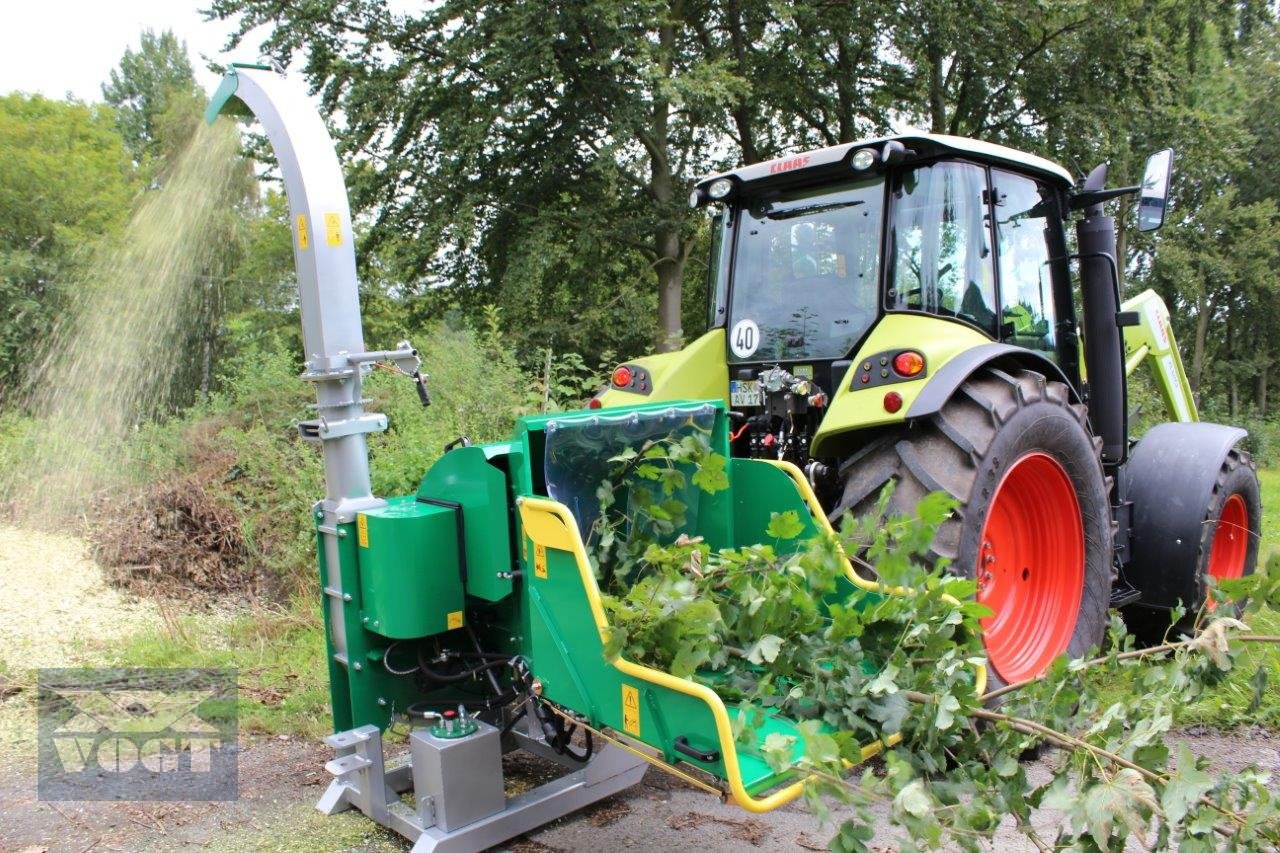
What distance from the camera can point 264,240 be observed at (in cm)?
2184

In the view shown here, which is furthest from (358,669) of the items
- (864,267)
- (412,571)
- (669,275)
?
(669,275)

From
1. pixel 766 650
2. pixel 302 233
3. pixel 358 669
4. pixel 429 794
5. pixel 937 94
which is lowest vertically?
pixel 429 794

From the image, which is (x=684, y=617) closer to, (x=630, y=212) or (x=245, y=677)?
(x=245, y=677)

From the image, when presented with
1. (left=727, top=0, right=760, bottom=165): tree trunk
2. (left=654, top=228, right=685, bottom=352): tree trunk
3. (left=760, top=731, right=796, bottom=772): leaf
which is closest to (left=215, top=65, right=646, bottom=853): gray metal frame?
(left=760, top=731, right=796, bottom=772): leaf

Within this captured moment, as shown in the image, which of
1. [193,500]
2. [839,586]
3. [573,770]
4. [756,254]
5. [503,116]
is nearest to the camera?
[839,586]

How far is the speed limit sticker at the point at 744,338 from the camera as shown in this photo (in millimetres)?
4125

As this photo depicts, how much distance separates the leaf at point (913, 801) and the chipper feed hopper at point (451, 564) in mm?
836

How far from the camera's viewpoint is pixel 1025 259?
164 inches

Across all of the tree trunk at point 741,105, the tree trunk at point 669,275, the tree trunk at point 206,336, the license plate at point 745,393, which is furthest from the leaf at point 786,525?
the tree trunk at point 741,105

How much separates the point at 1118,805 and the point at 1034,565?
83.5 inches

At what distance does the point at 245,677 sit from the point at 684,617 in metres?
3.00

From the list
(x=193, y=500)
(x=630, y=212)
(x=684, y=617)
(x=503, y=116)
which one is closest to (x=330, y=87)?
(x=503, y=116)

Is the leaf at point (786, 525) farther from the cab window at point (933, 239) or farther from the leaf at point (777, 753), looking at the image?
the cab window at point (933, 239)

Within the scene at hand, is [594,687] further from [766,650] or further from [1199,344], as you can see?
[1199,344]
